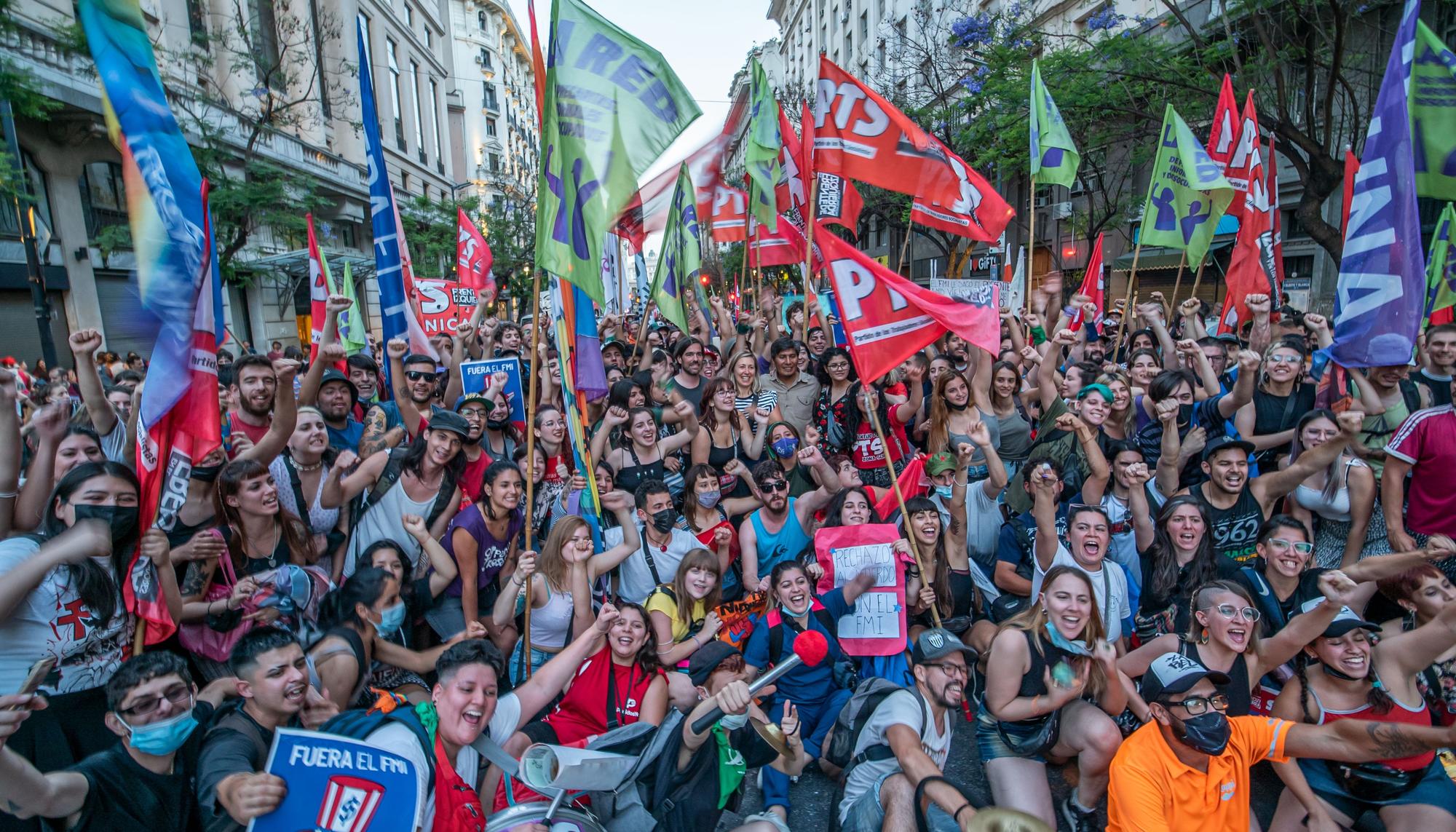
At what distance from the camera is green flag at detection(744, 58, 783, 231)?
8375 millimetres

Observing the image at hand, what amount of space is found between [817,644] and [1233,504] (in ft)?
9.41

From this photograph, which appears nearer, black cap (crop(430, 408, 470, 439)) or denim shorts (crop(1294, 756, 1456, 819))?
denim shorts (crop(1294, 756, 1456, 819))

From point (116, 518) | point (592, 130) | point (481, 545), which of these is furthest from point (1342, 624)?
point (116, 518)

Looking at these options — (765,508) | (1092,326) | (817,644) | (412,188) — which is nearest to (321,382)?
(765,508)

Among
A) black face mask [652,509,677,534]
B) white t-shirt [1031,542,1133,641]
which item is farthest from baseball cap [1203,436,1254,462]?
black face mask [652,509,677,534]

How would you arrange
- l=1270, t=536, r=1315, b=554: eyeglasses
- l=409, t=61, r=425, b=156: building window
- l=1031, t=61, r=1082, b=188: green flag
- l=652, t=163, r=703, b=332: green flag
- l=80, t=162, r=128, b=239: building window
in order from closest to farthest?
l=1270, t=536, r=1315, b=554: eyeglasses
l=652, t=163, r=703, b=332: green flag
l=1031, t=61, r=1082, b=188: green flag
l=80, t=162, r=128, b=239: building window
l=409, t=61, r=425, b=156: building window

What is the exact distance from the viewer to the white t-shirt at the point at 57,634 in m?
2.55

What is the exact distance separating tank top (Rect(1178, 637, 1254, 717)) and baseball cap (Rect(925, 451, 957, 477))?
5.38 ft

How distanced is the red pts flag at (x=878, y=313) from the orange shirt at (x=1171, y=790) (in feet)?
7.81

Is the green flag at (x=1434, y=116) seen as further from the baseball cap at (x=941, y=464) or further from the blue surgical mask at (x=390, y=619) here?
the blue surgical mask at (x=390, y=619)

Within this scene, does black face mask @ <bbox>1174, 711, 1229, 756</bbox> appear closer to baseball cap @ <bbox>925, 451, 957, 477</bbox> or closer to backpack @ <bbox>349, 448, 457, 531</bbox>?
baseball cap @ <bbox>925, 451, 957, 477</bbox>

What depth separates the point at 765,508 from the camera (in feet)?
15.0

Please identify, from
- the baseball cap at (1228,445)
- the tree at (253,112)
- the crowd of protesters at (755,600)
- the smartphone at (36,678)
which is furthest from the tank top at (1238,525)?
the tree at (253,112)

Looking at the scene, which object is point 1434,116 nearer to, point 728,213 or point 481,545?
point 481,545
